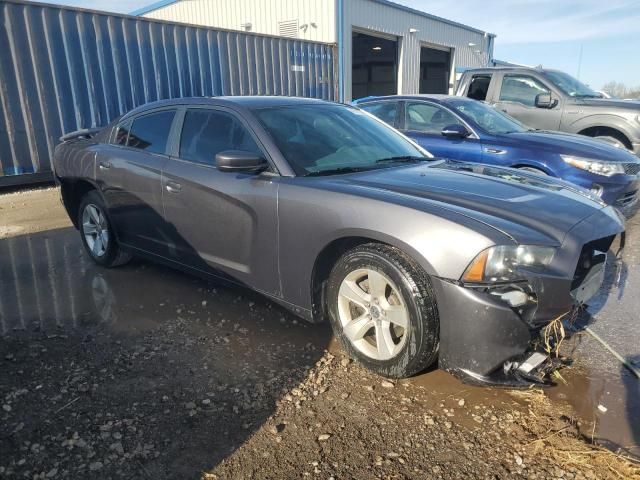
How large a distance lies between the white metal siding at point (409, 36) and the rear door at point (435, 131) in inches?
350

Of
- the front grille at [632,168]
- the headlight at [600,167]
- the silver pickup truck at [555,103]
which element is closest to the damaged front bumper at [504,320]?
the headlight at [600,167]

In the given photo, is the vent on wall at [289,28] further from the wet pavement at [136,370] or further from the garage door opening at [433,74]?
the wet pavement at [136,370]

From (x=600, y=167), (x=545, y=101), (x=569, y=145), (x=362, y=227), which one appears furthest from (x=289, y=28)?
(x=362, y=227)

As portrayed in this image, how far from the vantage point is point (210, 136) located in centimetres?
382

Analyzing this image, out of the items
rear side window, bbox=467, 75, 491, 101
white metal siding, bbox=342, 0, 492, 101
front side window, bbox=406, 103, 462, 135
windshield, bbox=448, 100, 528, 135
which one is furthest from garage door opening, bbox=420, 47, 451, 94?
front side window, bbox=406, 103, 462, 135

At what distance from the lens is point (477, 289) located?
245cm

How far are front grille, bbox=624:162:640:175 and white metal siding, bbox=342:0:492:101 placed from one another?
1058cm

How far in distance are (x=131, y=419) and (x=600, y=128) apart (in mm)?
7908

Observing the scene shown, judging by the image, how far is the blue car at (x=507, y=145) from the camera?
548 cm

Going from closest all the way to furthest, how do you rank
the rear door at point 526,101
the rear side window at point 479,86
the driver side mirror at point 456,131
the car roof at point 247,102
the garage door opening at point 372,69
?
the car roof at point 247,102, the driver side mirror at point 456,131, the rear door at point 526,101, the rear side window at point 479,86, the garage door opening at point 372,69

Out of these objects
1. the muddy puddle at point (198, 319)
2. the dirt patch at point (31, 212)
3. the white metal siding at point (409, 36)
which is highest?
the white metal siding at point (409, 36)

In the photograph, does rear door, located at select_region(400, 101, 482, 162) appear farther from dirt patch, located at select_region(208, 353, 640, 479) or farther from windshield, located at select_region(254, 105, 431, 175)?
dirt patch, located at select_region(208, 353, 640, 479)

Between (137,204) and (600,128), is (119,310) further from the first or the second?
(600,128)

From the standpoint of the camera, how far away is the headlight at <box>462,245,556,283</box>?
2.43 metres
